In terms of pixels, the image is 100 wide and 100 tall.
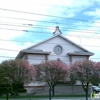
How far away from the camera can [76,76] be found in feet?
161

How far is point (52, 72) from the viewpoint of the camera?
4866cm

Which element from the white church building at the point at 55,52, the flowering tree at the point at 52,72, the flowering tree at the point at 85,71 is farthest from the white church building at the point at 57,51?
the flowering tree at the point at 85,71

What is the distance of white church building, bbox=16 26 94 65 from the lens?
55.4 m

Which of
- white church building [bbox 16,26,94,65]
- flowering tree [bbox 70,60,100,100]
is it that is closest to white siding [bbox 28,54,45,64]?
white church building [bbox 16,26,94,65]

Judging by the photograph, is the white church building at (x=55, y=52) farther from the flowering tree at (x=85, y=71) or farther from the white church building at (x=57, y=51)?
the flowering tree at (x=85, y=71)

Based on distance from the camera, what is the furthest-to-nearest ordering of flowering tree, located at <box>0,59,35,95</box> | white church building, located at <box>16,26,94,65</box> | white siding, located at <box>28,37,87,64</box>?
white siding, located at <box>28,37,87,64</box> → white church building, located at <box>16,26,94,65</box> → flowering tree, located at <box>0,59,35,95</box>

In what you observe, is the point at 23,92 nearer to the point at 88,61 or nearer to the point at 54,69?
the point at 54,69

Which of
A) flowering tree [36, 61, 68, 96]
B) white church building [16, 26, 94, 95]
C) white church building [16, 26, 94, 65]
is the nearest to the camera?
flowering tree [36, 61, 68, 96]

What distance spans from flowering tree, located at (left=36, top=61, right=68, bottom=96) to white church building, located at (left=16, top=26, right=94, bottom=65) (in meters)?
6.29

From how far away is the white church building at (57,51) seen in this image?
5541 centimetres

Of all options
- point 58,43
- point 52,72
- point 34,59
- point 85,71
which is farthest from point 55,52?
point 85,71

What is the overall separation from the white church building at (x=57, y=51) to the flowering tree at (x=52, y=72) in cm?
629

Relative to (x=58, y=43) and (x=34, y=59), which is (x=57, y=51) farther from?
(x=34, y=59)

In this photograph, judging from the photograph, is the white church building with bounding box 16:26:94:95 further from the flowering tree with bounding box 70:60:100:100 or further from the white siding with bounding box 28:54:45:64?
the flowering tree with bounding box 70:60:100:100
